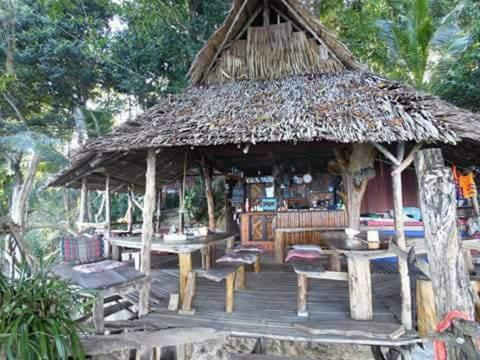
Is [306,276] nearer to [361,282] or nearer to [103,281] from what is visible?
[361,282]

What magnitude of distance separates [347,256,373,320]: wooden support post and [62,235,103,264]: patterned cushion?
3907 mm

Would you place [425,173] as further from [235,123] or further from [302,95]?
[302,95]

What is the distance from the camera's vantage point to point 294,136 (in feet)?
11.3

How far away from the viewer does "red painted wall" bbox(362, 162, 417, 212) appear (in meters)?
7.30

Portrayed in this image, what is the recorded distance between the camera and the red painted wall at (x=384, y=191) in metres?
7.30

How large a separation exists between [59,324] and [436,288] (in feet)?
9.92

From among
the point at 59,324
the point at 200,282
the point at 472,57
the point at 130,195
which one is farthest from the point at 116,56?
the point at 472,57

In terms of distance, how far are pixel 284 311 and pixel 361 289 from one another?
108 centimetres

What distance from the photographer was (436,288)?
200 centimetres

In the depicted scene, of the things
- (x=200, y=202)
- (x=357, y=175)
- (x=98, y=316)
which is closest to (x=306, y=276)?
(x=357, y=175)

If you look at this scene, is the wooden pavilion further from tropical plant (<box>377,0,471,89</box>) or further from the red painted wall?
tropical plant (<box>377,0,471,89</box>)

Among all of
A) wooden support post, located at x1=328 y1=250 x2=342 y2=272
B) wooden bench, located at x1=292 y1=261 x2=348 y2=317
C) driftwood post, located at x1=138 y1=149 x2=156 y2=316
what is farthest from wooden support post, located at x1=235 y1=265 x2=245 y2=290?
wooden support post, located at x1=328 y1=250 x2=342 y2=272

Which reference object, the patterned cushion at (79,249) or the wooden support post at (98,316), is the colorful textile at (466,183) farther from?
the patterned cushion at (79,249)

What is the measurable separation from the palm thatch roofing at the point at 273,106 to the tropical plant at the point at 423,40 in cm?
378
